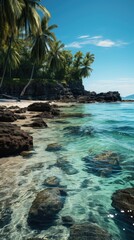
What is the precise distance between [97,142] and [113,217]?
7055 millimetres

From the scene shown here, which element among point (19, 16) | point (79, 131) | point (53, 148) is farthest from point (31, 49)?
point (53, 148)

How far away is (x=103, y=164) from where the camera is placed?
772 centimetres

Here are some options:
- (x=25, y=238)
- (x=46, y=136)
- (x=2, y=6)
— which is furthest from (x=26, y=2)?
(x=25, y=238)

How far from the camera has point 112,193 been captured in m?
5.74

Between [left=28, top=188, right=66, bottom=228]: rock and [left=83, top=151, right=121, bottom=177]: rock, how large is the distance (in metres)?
2.02

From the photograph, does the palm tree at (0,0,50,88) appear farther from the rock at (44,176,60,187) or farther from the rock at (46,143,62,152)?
the rock at (44,176,60,187)

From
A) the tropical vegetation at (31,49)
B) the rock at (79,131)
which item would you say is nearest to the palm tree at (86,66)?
the tropical vegetation at (31,49)

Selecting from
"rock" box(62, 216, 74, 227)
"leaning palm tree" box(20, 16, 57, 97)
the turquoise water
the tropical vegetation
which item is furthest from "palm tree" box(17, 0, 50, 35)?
"rock" box(62, 216, 74, 227)

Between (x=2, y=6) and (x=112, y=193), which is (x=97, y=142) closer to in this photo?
(x=112, y=193)

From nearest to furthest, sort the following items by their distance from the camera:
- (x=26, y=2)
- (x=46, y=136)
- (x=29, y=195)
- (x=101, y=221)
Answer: (x=101, y=221), (x=29, y=195), (x=46, y=136), (x=26, y=2)

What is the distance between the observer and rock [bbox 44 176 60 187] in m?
6.07

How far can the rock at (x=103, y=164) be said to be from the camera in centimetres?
705

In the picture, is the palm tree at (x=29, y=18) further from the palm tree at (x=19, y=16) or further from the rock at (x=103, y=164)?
the rock at (x=103, y=164)

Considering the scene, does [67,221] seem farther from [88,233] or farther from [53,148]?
[53,148]
